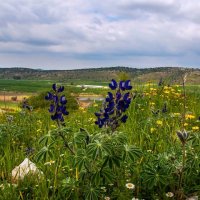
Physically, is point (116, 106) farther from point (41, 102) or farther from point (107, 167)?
point (41, 102)

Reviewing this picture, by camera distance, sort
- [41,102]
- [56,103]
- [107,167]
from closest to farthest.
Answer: [107,167]
[56,103]
[41,102]

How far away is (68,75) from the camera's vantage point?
193 m

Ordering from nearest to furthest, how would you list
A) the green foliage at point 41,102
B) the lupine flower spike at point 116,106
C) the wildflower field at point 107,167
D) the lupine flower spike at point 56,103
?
the wildflower field at point 107,167, the lupine flower spike at point 116,106, the lupine flower spike at point 56,103, the green foliage at point 41,102

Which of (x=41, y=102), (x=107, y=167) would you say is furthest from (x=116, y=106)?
(x=41, y=102)

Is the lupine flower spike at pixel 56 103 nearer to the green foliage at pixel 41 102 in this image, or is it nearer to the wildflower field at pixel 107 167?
the wildflower field at pixel 107 167

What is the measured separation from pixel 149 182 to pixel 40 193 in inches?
43.7

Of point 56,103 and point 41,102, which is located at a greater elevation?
point 56,103

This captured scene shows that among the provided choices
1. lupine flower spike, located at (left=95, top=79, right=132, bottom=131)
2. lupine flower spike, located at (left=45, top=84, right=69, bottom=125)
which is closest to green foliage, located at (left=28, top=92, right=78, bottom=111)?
lupine flower spike, located at (left=45, top=84, right=69, bottom=125)

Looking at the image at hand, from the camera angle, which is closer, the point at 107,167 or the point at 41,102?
the point at 107,167

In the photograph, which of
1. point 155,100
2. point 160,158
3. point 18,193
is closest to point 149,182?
point 160,158

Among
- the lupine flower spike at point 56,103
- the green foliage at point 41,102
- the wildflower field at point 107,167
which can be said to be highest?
the lupine flower spike at point 56,103

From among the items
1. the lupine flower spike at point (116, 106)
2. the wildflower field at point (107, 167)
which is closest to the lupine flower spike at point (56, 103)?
the wildflower field at point (107, 167)

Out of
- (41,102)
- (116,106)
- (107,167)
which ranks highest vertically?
(116,106)

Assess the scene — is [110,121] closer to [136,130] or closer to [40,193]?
[40,193]
